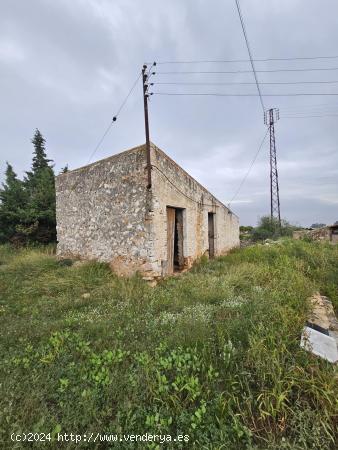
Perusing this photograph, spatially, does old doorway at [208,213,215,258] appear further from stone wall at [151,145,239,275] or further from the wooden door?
the wooden door

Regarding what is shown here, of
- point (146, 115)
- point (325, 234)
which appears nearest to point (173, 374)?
point (146, 115)

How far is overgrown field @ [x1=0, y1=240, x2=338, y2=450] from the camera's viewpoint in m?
1.70

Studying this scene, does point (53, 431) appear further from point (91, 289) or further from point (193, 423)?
point (91, 289)

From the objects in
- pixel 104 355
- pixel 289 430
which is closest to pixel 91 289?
pixel 104 355

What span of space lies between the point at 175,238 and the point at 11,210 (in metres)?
9.37

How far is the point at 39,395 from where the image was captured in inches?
78.4

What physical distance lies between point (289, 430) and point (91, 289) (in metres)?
4.36

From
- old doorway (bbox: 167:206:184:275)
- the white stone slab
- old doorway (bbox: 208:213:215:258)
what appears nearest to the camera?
the white stone slab

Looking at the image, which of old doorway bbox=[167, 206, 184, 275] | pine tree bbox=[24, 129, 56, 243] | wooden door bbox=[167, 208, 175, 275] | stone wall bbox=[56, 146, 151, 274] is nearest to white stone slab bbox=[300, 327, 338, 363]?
stone wall bbox=[56, 146, 151, 274]

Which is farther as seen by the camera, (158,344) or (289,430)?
(158,344)

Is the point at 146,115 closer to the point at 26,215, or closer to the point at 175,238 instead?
the point at 175,238

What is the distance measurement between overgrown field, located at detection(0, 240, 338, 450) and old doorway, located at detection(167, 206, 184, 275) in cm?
242

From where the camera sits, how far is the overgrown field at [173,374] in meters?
1.70

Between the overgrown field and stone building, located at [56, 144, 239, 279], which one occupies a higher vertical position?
stone building, located at [56, 144, 239, 279]
